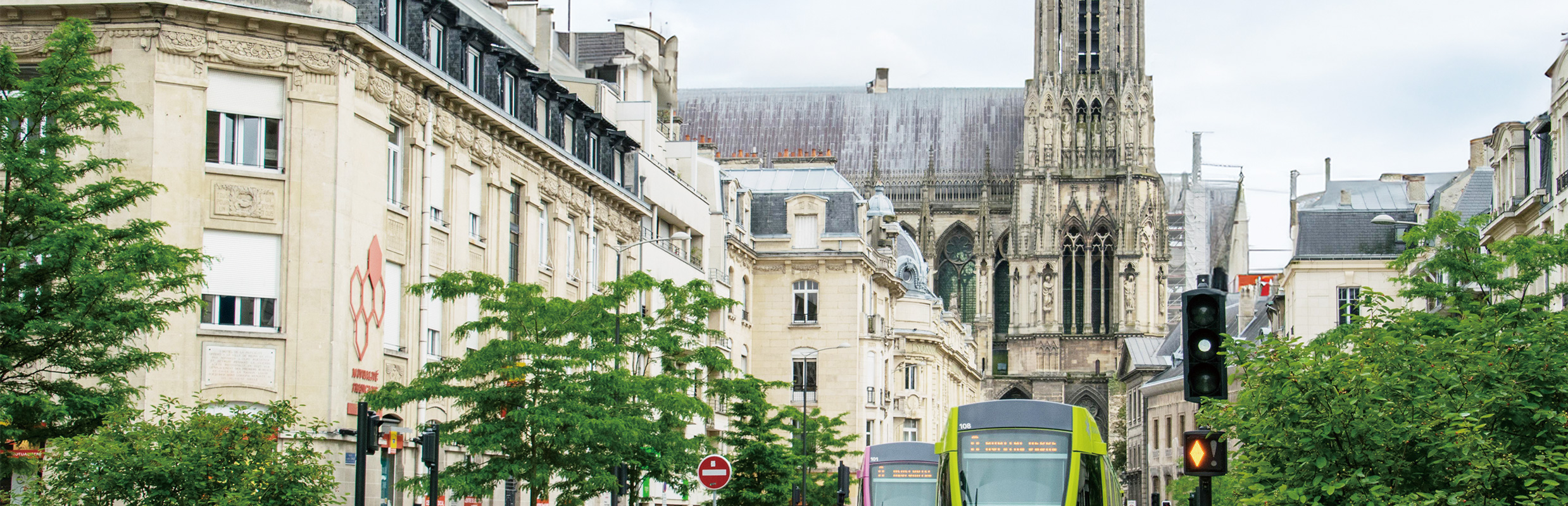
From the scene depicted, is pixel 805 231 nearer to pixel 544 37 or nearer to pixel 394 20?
pixel 544 37

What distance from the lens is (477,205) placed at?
3819 cm

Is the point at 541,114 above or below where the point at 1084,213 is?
below

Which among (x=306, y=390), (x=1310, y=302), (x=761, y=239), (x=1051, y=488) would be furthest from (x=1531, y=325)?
(x=761, y=239)

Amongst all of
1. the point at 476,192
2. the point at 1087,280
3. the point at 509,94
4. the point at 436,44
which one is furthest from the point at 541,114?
the point at 1087,280

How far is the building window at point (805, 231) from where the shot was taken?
67188 millimetres

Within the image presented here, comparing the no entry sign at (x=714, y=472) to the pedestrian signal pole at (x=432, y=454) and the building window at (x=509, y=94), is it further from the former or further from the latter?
the building window at (x=509, y=94)

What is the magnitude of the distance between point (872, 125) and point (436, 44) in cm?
9535

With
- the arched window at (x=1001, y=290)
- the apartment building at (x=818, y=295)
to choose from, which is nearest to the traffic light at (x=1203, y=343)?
the apartment building at (x=818, y=295)

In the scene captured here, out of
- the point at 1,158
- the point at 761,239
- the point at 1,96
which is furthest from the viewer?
the point at 761,239

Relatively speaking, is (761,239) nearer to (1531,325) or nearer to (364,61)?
(364,61)

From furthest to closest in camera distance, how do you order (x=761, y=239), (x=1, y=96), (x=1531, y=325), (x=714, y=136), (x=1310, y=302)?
(x=714, y=136)
(x=761, y=239)
(x=1310, y=302)
(x=1531, y=325)
(x=1, y=96)

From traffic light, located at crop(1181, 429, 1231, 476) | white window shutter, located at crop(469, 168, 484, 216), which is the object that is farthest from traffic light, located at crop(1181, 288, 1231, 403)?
white window shutter, located at crop(469, 168, 484, 216)

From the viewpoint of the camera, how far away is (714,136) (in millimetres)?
129750

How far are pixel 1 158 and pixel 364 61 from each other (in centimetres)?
1137
